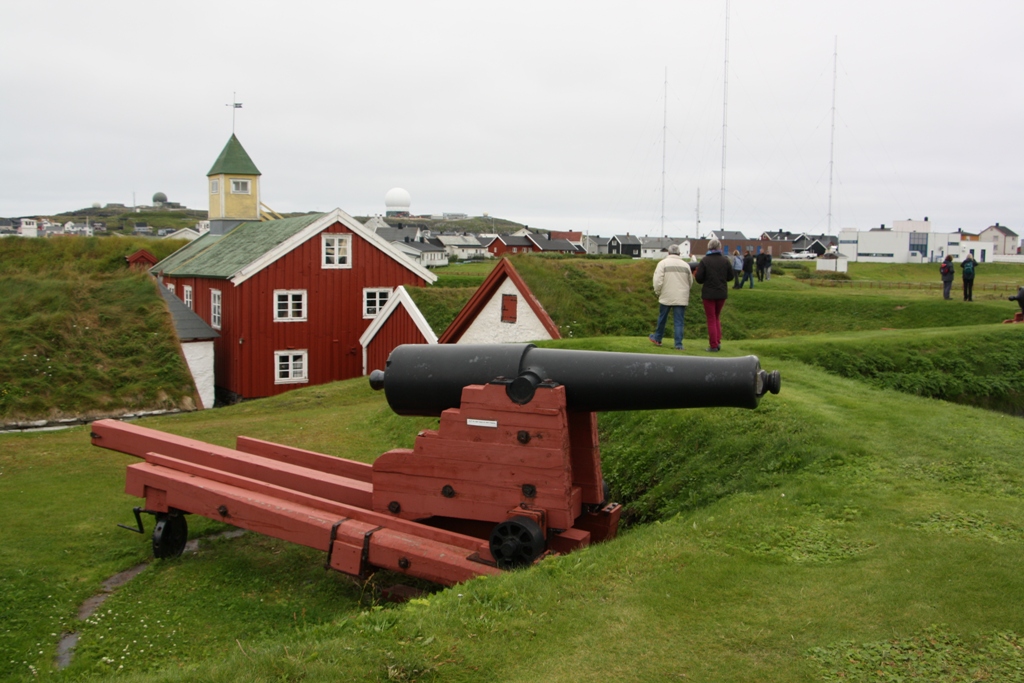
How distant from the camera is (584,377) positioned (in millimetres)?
5824

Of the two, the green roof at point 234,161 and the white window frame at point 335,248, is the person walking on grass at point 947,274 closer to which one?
the white window frame at point 335,248

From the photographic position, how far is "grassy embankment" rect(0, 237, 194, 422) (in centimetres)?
1878

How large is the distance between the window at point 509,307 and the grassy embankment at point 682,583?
7840 mm

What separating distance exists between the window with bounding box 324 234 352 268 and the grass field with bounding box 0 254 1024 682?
59.8ft

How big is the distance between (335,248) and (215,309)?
462 centimetres

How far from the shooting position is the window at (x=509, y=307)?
17547mm

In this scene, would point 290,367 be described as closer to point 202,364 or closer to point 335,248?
point 202,364

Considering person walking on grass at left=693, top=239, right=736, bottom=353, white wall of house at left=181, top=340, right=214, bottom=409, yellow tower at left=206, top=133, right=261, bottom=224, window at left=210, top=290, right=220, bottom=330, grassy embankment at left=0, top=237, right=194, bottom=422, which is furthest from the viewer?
yellow tower at left=206, top=133, right=261, bottom=224

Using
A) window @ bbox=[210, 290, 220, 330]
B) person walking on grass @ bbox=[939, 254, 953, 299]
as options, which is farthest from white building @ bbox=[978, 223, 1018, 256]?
window @ bbox=[210, 290, 220, 330]

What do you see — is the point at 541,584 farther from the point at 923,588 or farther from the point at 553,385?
the point at 923,588

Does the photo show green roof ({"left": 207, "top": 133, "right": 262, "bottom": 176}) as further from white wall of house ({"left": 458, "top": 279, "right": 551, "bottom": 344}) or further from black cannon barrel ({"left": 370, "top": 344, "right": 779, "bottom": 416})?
black cannon barrel ({"left": 370, "top": 344, "right": 779, "bottom": 416})

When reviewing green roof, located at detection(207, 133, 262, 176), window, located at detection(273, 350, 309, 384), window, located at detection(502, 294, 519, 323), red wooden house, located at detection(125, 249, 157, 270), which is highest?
green roof, located at detection(207, 133, 262, 176)

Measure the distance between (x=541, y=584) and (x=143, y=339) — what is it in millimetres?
20256

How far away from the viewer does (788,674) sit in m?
3.91
